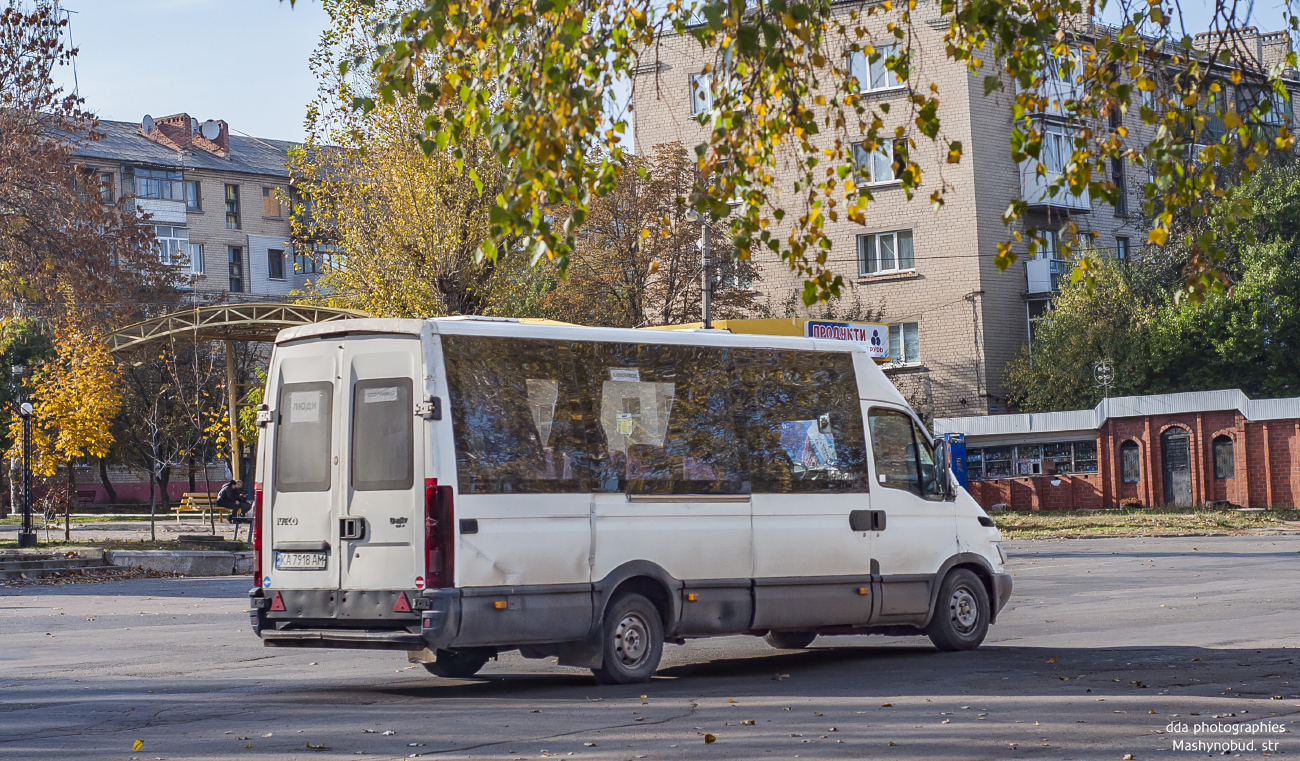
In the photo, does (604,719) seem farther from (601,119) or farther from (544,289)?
(544,289)

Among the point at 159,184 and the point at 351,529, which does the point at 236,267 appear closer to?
the point at 159,184

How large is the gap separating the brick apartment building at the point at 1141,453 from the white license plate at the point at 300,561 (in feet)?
118

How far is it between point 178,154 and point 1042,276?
48.7 metres

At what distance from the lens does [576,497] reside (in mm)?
10453

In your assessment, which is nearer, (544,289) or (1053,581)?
(1053,581)

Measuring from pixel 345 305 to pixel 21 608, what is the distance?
1473 cm

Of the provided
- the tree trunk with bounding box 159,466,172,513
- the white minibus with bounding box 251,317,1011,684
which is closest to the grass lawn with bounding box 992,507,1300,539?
the white minibus with bounding box 251,317,1011,684

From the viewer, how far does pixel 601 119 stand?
7781 millimetres

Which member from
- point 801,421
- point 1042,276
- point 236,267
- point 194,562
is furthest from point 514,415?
point 236,267

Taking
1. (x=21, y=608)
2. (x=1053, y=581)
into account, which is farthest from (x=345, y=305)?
(x=1053, y=581)

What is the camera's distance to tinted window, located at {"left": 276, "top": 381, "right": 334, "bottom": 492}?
1042 centimetres

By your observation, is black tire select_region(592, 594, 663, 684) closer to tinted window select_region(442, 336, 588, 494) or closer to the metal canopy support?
tinted window select_region(442, 336, 588, 494)

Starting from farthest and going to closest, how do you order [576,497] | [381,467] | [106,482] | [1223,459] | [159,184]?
[159,184], [106,482], [1223,459], [576,497], [381,467]

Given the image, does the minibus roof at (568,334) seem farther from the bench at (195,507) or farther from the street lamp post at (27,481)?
the bench at (195,507)
